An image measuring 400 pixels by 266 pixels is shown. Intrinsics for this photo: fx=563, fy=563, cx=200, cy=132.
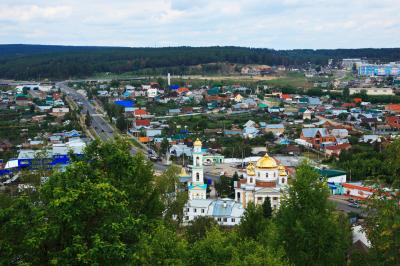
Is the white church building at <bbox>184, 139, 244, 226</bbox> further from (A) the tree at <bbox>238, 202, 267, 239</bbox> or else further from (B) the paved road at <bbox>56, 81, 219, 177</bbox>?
(A) the tree at <bbox>238, 202, 267, 239</bbox>

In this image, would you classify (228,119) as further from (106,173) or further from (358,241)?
(106,173)

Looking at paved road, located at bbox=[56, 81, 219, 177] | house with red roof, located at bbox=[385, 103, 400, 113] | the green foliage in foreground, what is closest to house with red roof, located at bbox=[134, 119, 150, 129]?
paved road, located at bbox=[56, 81, 219, 177]

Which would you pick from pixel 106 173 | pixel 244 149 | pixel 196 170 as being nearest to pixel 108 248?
pixel 106 173

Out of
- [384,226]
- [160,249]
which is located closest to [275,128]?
[384,226]

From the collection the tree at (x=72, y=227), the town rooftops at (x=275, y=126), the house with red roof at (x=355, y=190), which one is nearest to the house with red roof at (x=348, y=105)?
the town rooftops at (x=275, y=126)

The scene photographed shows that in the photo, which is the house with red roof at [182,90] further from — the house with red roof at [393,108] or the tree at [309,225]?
the tree at [309,225]

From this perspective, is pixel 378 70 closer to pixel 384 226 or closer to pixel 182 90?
pixel 182 90
